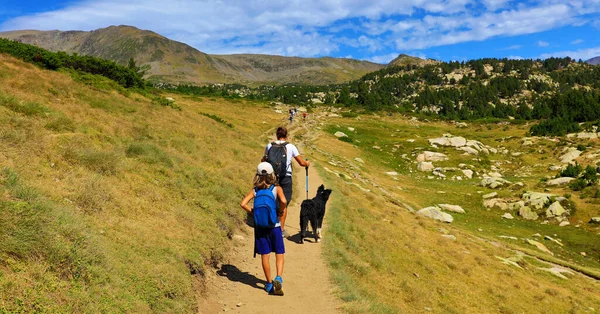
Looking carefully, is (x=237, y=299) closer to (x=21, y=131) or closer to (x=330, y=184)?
(x=21, y=131)

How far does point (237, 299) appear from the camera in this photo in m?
8.11

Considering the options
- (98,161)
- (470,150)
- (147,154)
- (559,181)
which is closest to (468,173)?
(470,150)

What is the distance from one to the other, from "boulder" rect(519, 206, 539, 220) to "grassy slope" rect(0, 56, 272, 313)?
83.6ft

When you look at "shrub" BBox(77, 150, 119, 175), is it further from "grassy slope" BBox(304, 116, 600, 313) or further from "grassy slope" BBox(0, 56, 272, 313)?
"grassy slope" BBox(304, 116, 600, 313)

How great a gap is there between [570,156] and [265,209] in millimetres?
54774

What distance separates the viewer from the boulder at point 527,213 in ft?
101

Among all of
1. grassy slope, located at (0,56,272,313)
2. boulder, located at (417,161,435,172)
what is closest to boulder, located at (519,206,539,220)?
boulder, located at (417,161,435,172)

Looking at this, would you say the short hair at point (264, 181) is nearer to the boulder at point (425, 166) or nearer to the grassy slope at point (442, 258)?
the grassy slope at point (442, 258)

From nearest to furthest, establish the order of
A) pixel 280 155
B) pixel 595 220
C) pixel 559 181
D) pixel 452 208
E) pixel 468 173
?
1. pixel 280 155
2. pixel 595 220
3. pixel 452 208
4. pixel 559 181
5. pixel 468 173

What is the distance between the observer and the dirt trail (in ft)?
25.6

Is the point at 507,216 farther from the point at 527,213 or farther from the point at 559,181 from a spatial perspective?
the point at 559,181

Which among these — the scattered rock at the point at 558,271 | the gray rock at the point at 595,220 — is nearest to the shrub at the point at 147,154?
the scattered rock at the point at 558,271

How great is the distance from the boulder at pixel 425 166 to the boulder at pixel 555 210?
54.6ft

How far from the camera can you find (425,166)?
47125 mm
